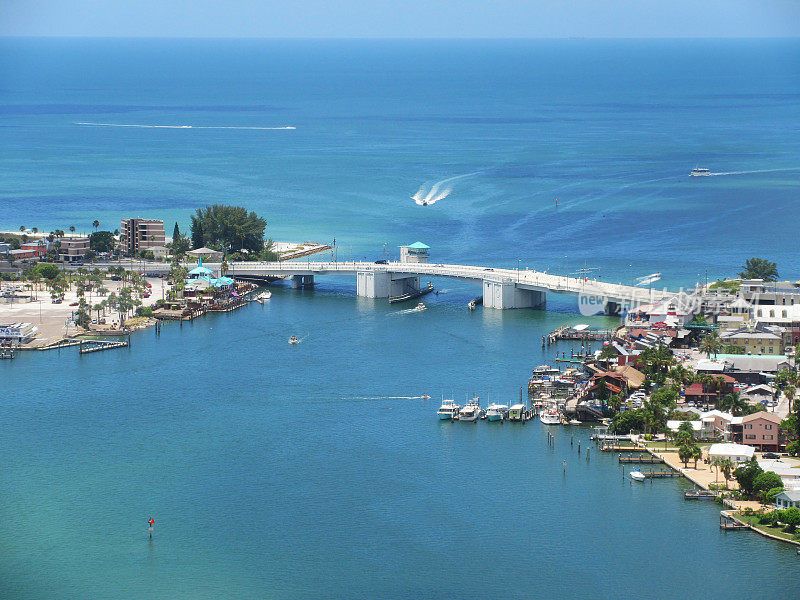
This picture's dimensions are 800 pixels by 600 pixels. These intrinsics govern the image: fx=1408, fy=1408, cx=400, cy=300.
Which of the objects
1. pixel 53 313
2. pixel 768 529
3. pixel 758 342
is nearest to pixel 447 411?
pixel 758 342

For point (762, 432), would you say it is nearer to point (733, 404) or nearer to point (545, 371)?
point (733, 404)

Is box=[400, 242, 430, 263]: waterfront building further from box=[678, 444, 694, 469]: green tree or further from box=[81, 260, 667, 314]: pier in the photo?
box=[678, 444, 694, 469]: green tree

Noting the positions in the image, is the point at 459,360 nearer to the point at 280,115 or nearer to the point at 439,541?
the point at 439,541

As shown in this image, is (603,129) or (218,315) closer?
A: (218,315)

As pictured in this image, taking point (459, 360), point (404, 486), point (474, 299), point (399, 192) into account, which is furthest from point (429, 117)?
point (404, 486)

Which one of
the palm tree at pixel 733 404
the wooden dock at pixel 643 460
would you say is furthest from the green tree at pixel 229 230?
the wooden dock at pixel 643 460

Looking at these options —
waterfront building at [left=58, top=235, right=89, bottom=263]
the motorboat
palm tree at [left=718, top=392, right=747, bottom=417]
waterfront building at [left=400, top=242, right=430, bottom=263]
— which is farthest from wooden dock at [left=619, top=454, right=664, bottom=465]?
waterfront building at [left=58, top=235, right=89, bottom=263]

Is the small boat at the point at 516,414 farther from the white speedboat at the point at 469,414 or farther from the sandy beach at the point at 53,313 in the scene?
the sandy beach at the point at 53,313
